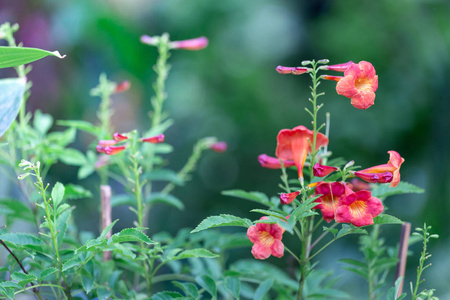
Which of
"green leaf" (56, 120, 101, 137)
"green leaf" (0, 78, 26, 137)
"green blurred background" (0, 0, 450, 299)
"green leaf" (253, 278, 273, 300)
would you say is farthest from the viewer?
"green blurred background" (0, 0, 450, 299)

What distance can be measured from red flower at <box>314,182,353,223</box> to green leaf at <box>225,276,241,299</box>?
0.14 meters

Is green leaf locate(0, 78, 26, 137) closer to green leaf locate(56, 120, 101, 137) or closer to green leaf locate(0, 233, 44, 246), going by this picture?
green leaf locate(0, 233, 44, 246)

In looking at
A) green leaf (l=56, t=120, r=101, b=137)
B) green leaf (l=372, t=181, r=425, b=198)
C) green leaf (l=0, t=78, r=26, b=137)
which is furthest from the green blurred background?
green leaf (l=0, t=78, r=26, b=137)

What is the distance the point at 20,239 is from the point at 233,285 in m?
0.24

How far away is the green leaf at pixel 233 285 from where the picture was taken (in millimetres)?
559

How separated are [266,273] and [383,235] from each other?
1.53m

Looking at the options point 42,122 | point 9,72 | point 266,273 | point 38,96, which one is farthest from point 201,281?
point 38,96

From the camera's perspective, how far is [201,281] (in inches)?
21.9

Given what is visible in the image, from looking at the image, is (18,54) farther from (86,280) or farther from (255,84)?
(255,84)

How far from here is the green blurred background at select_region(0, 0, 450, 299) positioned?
216cm

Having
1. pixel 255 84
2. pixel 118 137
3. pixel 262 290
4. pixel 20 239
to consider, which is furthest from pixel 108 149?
pixel 255 84

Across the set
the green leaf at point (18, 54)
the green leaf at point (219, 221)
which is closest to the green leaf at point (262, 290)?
the green leaf at point (219, 221)

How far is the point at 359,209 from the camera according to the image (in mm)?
468

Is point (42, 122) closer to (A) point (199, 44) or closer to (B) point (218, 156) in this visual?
(A) point (199, 44)
